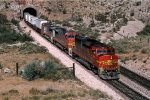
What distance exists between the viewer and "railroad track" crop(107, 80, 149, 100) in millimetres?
30091

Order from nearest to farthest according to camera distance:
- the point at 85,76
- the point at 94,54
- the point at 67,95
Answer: the point at 67,95 < the point at 94,54 < the point at 85,76

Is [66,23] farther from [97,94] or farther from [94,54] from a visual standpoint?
[97,94]

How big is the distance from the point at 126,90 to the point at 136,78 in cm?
504

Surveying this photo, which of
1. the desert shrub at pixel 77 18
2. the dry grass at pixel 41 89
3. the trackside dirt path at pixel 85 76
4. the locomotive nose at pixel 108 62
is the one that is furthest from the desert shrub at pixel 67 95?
the desert shrub at pixel 77 18

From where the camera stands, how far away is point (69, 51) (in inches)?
1919

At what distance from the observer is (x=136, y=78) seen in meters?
37.4

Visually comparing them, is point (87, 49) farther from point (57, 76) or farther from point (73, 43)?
point (73, 43)

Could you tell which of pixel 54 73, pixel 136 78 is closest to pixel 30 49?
pixel 54 73

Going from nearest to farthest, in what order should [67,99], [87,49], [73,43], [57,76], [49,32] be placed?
[67,99]
[57,76]
[87,49]
[73,43]
[49,32]

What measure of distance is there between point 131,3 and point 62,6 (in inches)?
657

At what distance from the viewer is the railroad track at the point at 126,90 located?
30.1m

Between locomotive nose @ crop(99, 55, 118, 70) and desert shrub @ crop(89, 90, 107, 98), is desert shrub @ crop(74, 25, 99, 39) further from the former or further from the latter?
desert shrub @ crop(89, 90, 107, 98)

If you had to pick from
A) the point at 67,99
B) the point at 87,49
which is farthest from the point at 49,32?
the point at 67,99

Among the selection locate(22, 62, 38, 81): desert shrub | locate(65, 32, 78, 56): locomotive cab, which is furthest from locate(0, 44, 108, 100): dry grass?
locate(65, 32, 78, 56): locomotive cab
